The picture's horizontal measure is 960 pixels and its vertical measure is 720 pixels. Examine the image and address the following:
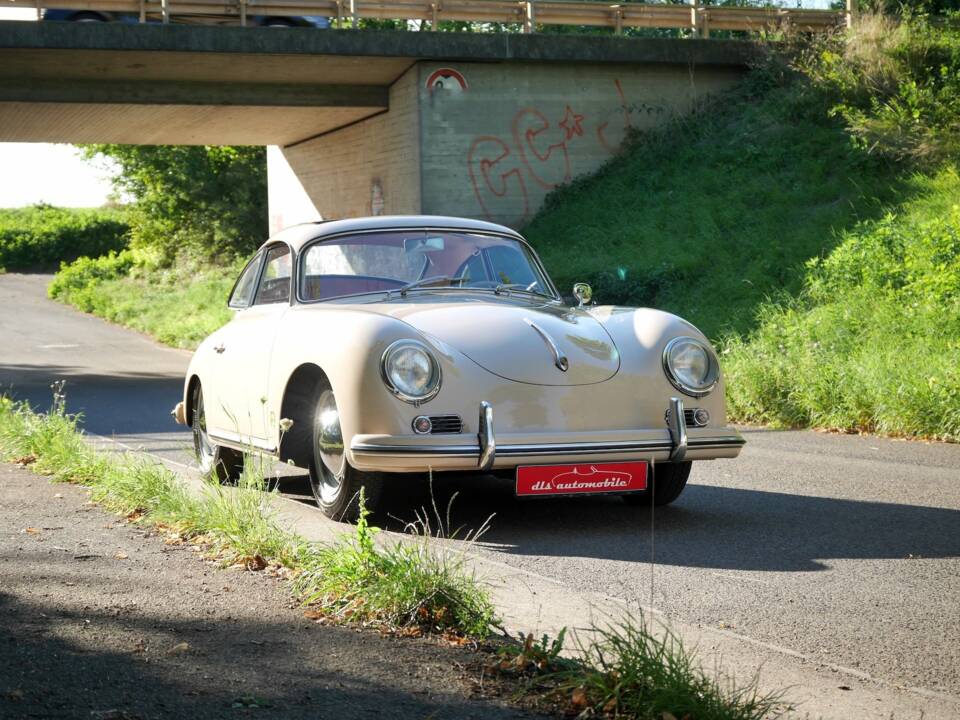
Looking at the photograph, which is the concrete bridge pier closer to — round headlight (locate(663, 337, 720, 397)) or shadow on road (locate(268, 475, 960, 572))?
shadow on road (locate(268, 475, 960, 572))

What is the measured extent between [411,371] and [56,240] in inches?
2178

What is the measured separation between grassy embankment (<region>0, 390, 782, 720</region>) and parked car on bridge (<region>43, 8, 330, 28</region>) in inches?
666

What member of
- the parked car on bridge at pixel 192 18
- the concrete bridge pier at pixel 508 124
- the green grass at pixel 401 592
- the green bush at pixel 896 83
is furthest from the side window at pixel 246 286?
the concrete bridge pier at pixel 508 124

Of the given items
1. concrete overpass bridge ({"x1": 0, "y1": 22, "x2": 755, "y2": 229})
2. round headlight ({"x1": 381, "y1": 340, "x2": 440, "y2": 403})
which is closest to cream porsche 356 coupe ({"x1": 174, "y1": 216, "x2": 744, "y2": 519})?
round headlight ({"x1": 381, "y1": 340, "x2": 440, "y2": 403})

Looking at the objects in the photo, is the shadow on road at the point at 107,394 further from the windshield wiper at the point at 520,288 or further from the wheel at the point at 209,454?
the windshield wiper at the point at 520,288

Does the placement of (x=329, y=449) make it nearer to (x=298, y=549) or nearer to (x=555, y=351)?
(x=555, y=351)

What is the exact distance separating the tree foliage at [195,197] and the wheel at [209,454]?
31.6 m

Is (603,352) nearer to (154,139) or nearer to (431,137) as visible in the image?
(431,137)

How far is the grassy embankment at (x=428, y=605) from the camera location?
336cm

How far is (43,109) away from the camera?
25.4m

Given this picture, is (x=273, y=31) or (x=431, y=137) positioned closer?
(x=273, y=31)

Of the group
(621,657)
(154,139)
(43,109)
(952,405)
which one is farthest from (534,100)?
(621,657)

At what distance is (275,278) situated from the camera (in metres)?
7.96

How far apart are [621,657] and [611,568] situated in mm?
2049
